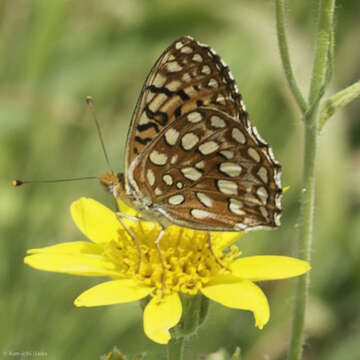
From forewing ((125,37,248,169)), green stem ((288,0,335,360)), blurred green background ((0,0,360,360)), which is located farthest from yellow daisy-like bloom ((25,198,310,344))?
blurred green background ((0,0,360,360))

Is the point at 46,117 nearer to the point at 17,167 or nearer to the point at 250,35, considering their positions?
the point at 17,167

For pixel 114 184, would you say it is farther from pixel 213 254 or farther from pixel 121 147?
pixel 121 147

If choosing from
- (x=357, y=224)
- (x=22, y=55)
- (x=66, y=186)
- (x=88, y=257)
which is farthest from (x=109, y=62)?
(x=88, y=257)

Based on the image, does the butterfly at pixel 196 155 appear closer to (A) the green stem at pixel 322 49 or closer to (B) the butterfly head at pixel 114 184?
(B) the butterfly head at pixel 114 184

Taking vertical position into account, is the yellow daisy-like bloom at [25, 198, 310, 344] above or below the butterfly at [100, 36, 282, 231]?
below

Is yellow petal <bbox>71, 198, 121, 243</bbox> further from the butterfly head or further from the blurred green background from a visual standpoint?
the blurred green background

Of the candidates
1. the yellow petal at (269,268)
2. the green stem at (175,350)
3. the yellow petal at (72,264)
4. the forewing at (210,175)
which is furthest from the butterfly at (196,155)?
the green stem at (175,350)
